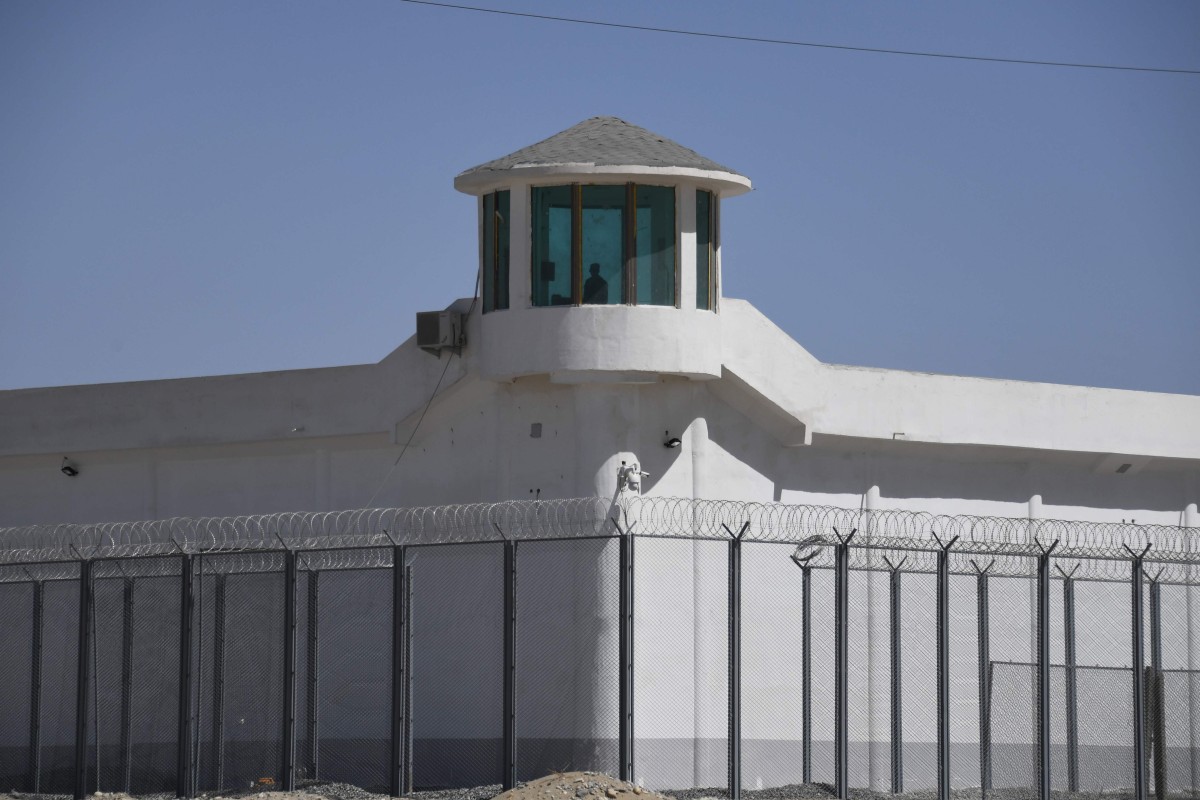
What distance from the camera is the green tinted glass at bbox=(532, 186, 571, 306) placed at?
21.7 metres

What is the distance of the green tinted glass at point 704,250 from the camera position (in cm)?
2209

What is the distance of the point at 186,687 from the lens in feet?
68.6

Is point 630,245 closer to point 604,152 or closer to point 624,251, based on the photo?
point 624,251

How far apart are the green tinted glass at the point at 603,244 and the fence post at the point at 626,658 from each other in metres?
4.08

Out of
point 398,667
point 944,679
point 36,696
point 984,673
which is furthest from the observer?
point 36,696

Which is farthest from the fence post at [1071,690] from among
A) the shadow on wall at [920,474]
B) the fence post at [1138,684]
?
the shadow on wall at [920,474]

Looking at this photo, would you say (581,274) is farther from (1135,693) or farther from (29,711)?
(29,711)

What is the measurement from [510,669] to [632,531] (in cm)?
246

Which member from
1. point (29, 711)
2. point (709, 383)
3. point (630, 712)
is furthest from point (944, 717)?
point (29, 711)

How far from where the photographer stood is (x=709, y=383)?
2291 cm

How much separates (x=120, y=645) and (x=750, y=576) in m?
7.66

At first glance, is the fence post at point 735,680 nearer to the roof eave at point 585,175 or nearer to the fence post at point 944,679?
the fence post at point 944,679

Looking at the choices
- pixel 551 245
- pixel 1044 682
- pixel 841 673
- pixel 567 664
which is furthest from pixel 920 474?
pixel 551 245

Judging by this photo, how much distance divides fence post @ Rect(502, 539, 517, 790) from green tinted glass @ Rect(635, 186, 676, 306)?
13.5 feet
